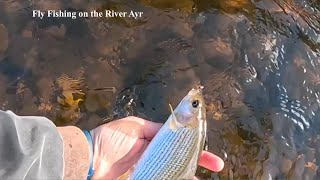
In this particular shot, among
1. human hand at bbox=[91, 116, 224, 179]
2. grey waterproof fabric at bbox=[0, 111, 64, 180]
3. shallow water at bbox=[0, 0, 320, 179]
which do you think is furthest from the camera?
shallow water at bbox=[0, 0, 320, 179]

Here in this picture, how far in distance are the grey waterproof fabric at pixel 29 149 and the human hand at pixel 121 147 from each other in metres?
0.59

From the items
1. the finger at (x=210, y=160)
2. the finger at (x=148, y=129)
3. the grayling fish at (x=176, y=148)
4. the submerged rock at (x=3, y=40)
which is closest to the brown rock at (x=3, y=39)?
the submerged rock at (x=3, y=40)

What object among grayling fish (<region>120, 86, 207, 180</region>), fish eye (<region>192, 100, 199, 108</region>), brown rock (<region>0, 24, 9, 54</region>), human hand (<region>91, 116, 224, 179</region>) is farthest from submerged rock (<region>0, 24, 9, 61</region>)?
fish eye (<region>192, 100, 199, 108</region>)

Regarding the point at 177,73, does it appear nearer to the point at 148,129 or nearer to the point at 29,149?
the point at 148,129

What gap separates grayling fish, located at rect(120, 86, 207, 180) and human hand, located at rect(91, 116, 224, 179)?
30 cm

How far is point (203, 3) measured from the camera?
14.9 feet

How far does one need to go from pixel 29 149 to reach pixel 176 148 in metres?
0.87

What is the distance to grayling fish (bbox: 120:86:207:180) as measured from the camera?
295 cm

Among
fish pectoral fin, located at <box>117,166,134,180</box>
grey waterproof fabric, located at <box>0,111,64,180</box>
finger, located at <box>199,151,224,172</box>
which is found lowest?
fish pectoral fin, located at <box>117,166,134,180</box>

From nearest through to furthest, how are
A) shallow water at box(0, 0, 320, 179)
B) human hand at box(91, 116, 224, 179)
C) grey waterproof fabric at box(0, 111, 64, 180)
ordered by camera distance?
grey waterproof fabric at box(0, 111, 64, 180), human hand at box(91, 116, 224, 179), shallow water at box(0, 0, 320, 179)

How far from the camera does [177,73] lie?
4.19 m

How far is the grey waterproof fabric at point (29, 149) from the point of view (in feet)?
7.81

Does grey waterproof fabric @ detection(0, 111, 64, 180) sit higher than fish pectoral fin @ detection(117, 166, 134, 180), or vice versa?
grey waterproof fabric @ detection(0, 111, 64, 180)

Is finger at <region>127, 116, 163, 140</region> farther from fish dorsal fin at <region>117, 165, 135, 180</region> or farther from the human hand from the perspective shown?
fish dorsal fin at <region>117, 165, 135, 180</region>
